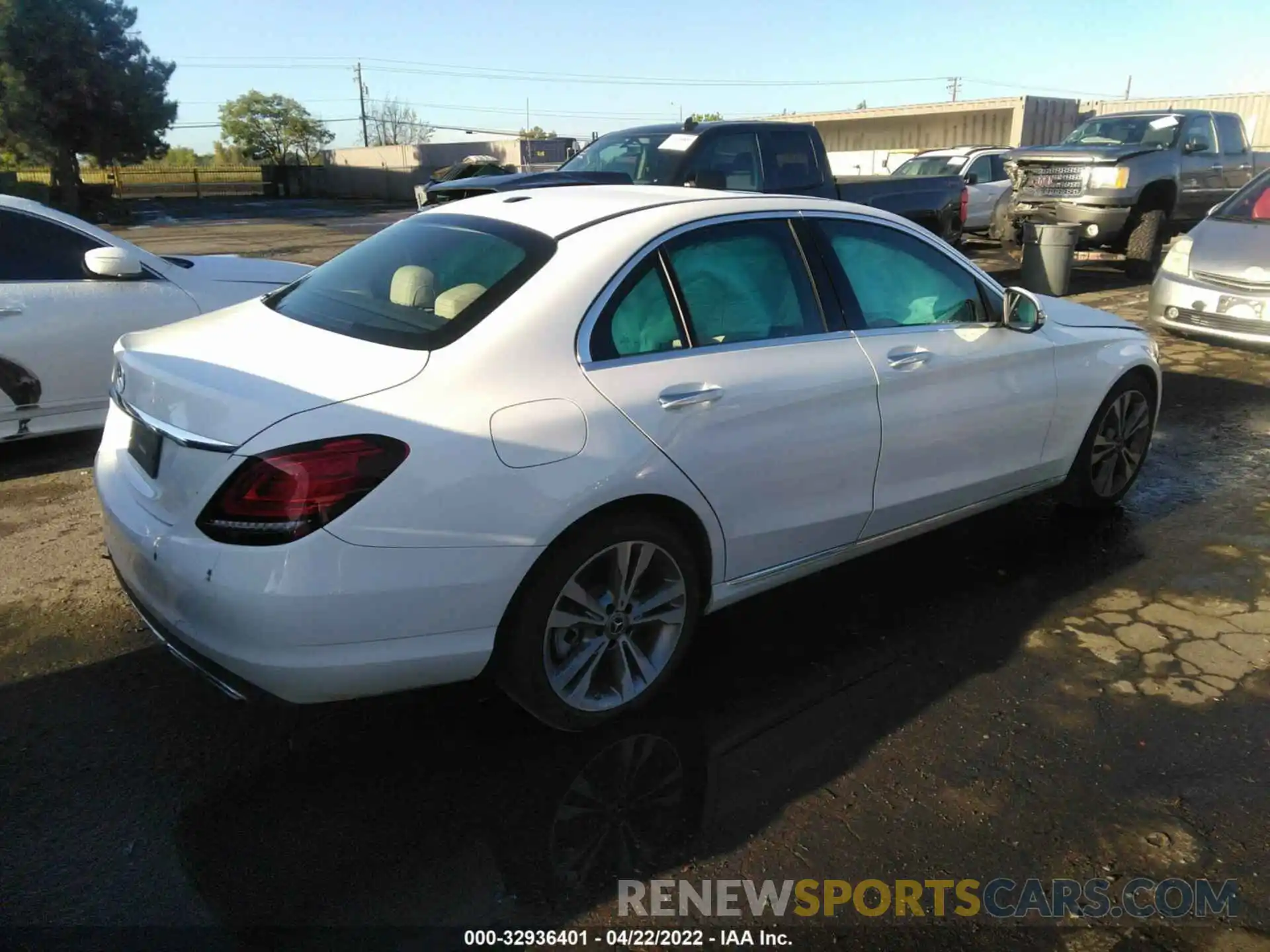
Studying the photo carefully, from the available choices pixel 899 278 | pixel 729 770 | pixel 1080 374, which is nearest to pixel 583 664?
pixel 729 770

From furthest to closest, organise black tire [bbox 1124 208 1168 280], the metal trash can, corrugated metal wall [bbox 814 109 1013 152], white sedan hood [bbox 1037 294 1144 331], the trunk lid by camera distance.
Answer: corrugated metal wall [bbox 814 109 1013 152] → black tire [bbox 1124 208 1168 280] → the metal trash can → white sedan hood [bbox 1037 294 1144 331] → the trunk lid

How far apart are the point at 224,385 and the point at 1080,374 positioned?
11.9 feet

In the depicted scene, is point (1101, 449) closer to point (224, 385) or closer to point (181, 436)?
point (224, 385)

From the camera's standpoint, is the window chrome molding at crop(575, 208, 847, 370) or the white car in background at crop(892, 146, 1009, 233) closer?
the window chrome molding at crop(575, 208, 847, 370)

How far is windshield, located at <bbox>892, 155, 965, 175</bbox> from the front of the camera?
16728mm

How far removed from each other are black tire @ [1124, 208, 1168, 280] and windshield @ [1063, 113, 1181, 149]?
0.94 meters

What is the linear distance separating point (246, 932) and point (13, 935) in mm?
542

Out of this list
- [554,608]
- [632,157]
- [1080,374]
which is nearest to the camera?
[554,608]

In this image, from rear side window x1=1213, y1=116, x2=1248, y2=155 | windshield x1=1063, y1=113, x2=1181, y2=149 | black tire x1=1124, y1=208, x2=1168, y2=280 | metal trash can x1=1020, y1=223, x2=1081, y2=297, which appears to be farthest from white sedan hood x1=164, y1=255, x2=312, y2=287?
rear side window x1=1213, y1=116, x2=1248, y2=155

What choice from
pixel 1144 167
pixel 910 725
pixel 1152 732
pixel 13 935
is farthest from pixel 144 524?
pixel 1144 167

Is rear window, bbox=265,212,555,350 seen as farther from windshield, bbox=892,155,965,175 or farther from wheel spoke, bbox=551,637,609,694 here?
windshield, bbox=892,155,965,175

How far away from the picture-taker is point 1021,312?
4.16 meters

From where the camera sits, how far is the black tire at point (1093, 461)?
464cm

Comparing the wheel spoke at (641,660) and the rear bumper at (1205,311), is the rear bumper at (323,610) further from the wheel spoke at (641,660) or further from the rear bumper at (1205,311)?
the rear bumper at (1205,311)
